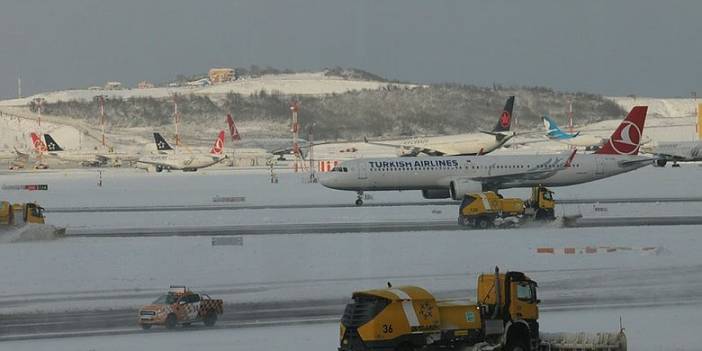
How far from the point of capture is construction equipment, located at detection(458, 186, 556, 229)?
161ft

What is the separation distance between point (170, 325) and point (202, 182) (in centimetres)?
8115

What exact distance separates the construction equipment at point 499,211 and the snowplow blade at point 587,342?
28.3 metres

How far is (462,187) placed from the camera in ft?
211

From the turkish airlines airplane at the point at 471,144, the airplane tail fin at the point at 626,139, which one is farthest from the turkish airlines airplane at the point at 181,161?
the airplane tail fin at the point at 626,139

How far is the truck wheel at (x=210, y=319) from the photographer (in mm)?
26344

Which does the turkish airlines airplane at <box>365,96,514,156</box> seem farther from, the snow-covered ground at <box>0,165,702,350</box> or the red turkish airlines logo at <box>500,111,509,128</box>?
the snow-covered ground at <box>0,165,702,350</box>

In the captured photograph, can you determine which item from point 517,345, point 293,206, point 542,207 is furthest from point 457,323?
point 293,206

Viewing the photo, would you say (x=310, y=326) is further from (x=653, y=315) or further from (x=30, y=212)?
(x=30, y=212)

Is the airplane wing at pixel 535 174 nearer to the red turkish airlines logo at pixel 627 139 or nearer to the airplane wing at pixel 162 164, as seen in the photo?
the red turkish airlines logo at pixel 627 139

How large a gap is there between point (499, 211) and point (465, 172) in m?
17.4

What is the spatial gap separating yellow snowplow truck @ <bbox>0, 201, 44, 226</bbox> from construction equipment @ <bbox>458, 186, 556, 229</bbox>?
69.8 ft

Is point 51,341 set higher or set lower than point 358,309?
lower

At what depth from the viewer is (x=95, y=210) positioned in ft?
217

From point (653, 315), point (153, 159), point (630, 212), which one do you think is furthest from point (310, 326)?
point (153, 159)
